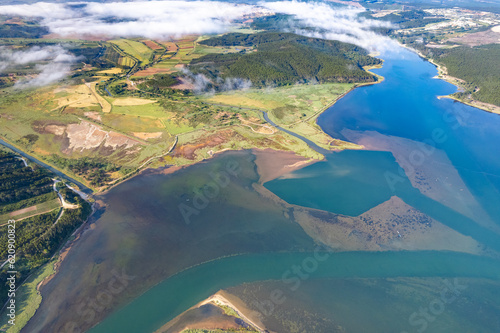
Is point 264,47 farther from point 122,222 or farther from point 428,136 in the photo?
point 122,222

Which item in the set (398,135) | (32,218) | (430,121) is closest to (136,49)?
(32,218)

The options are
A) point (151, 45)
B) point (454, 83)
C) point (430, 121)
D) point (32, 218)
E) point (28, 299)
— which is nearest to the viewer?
point (28, 299)

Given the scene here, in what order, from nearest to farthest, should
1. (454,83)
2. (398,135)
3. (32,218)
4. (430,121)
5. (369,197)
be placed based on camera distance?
(32,218) → (369,197) → (398,135) → (430,121) → (454,83)

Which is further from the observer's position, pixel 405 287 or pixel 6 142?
pixel 6 142

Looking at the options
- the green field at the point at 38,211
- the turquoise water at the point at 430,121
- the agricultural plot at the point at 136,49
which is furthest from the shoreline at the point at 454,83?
the agricultural plot at the point at 136,49

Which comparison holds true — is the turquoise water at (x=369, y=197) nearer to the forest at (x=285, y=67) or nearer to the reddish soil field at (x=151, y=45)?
the forest at (x=285, y=67)

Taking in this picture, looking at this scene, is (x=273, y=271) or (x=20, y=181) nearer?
(x=273, y=271)

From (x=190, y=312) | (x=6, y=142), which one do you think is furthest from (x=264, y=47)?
(x=190, y=312)

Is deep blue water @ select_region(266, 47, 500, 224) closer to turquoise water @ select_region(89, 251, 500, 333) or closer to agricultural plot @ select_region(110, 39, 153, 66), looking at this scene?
turquoise water @ select_region(89, 251, 500, 333)

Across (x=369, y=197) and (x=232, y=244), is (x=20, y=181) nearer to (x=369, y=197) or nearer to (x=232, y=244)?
(x=232, y=244)
